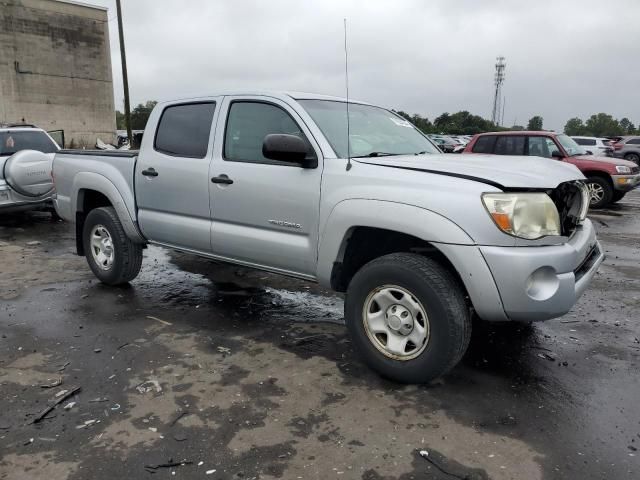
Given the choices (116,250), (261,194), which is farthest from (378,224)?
(116,250)

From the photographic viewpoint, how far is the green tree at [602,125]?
76.3 m

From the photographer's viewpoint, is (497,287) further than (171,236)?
No

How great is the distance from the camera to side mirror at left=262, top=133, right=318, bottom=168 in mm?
3500

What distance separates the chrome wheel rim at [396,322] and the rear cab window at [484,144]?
30.9 ft

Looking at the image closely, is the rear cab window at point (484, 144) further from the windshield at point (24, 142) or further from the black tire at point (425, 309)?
the black tire at point (425, 309)

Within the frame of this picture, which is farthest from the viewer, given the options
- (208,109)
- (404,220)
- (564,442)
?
(208,109)

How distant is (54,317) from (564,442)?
406 cm

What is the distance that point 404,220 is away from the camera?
3182mm

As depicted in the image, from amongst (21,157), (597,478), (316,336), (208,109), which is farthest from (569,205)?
(21,157)

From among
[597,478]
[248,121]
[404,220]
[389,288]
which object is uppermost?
[248,121]

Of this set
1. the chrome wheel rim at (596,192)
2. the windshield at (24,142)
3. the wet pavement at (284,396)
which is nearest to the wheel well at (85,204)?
the wet pavement at (284,396)

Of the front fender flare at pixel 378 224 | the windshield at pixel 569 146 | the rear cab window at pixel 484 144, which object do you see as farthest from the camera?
the rear cab window at pixel 484 144

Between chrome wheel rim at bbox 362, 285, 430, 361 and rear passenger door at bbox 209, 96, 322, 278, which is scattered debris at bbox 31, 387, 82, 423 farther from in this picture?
chrome wheel rim at bbox 362, 285, 430, 361

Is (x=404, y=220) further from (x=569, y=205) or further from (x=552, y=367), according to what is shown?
(x=552, y=367)
